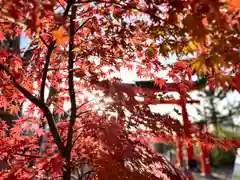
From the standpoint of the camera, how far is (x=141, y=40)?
2.85 m

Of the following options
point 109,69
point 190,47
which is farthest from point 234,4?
point 109,69

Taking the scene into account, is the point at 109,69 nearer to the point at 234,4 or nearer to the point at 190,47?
the point at 190,47

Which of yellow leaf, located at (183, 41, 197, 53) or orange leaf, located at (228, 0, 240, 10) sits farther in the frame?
yellow leaf, located at (183, 41, 197, 53)

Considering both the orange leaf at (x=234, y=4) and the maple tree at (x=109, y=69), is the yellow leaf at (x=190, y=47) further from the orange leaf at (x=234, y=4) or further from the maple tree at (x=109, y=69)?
the orange leaf at (x=234, y=4)

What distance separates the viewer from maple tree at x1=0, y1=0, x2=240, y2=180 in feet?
5.99

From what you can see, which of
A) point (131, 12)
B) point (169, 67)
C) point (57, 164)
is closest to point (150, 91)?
point (169, 67)

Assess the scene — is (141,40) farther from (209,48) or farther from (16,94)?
(16,94)

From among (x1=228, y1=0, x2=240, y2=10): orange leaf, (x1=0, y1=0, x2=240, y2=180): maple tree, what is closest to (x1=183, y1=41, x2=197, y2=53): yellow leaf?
(x1=0, y1=0, x2=240, y2=180): maple tree

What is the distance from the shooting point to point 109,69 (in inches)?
128

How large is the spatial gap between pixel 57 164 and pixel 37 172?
374 mm

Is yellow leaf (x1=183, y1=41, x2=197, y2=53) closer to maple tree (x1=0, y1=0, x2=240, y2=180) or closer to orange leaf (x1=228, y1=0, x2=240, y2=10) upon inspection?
maple tree (x1=0, y1=0, x2=240, y2=180)

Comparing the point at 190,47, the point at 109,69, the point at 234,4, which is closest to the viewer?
the point at 234,4

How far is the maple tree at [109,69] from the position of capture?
183cm

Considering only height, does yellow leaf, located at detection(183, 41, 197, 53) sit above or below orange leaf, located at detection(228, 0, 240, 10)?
below
